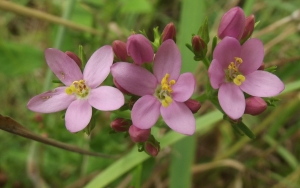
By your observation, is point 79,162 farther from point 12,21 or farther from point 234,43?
point 12,21

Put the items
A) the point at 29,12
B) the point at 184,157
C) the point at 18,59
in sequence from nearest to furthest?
the point at 184,157 < the point at 29,12 < the point at 18,59

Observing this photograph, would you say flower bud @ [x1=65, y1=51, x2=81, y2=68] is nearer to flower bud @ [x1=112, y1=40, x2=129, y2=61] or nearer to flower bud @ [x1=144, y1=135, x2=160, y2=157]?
flower bud @ [x1=112, y1=40, x2=129, y2=61]

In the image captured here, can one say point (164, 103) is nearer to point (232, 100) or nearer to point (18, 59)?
point (232, 100)

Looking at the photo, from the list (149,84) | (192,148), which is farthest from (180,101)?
(192,148)

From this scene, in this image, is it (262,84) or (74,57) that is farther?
(74,57)

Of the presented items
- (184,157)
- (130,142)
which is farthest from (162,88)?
(130,142)

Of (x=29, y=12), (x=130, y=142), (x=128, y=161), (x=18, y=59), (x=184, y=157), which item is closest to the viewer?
(x=128, y=161)

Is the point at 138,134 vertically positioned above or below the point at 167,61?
below

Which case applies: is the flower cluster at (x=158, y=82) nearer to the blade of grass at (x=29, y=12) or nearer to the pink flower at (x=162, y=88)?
the pink flower at (x=162, y=88)
